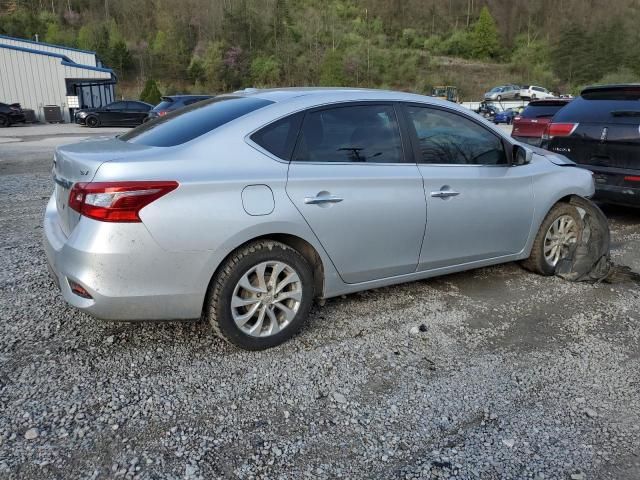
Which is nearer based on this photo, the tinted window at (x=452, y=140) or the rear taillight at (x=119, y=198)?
the rear taillight at (x=119, y=198)

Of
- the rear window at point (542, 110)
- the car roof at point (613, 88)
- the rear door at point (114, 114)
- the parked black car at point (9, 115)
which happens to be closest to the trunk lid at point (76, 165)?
the car roof at point (613, 88)

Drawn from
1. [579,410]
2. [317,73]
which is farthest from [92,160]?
[317,73]

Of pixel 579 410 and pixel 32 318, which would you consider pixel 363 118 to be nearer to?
pixel 579 410

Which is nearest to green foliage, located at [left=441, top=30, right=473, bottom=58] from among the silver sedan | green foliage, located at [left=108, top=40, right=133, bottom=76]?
green foliage, located at [left=108, top=40, right=133, bottom=76]

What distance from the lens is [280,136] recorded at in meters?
3.37

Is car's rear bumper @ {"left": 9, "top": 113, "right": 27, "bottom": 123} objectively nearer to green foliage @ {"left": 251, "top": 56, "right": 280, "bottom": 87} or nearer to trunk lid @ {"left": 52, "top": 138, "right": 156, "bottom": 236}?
trunk lid @ {"left": 52, "top": 138, "right": 156, "bottom": 236}

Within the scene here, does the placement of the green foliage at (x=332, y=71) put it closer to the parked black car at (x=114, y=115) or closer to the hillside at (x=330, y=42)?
the hillside at (x=330, y=42)

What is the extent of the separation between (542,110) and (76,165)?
1113 centimetres

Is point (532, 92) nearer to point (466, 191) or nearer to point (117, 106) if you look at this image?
point (117, 106)

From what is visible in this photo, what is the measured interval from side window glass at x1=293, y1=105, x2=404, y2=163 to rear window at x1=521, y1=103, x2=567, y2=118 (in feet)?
30.4

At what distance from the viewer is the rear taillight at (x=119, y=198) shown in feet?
9.32

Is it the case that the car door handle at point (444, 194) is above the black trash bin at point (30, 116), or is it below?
above

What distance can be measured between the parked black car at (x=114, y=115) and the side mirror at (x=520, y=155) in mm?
25350

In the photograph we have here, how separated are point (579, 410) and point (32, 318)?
3463mm
